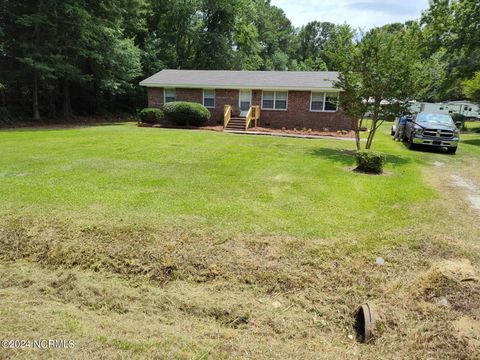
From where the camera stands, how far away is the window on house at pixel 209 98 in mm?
22341

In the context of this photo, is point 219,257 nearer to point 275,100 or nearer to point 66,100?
point 275,100

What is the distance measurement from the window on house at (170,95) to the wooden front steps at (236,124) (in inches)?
207

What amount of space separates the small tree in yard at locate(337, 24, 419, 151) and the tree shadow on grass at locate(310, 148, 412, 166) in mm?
843

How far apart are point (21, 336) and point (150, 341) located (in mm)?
1209

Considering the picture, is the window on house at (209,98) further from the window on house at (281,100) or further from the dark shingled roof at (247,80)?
the window on house at (281,100)

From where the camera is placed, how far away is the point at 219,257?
4.47m

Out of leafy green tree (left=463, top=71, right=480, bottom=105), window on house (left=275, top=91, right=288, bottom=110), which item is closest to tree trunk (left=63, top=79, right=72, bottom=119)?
window on house (left=275, top=91, right=288, bottom=110)

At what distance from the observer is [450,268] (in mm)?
4219

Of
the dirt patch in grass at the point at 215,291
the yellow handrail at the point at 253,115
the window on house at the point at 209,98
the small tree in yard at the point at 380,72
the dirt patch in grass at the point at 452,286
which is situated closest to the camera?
the dirt patch in grass at the point at 215,291

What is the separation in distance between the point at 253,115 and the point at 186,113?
4.07m

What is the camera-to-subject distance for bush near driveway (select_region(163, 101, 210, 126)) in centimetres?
1983

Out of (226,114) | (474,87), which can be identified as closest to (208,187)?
(226,114)

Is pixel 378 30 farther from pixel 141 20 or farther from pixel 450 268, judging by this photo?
pixel 141 20

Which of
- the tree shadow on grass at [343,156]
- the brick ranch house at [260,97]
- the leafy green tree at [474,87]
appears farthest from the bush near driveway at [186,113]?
the leafy green tree at [474,87]
